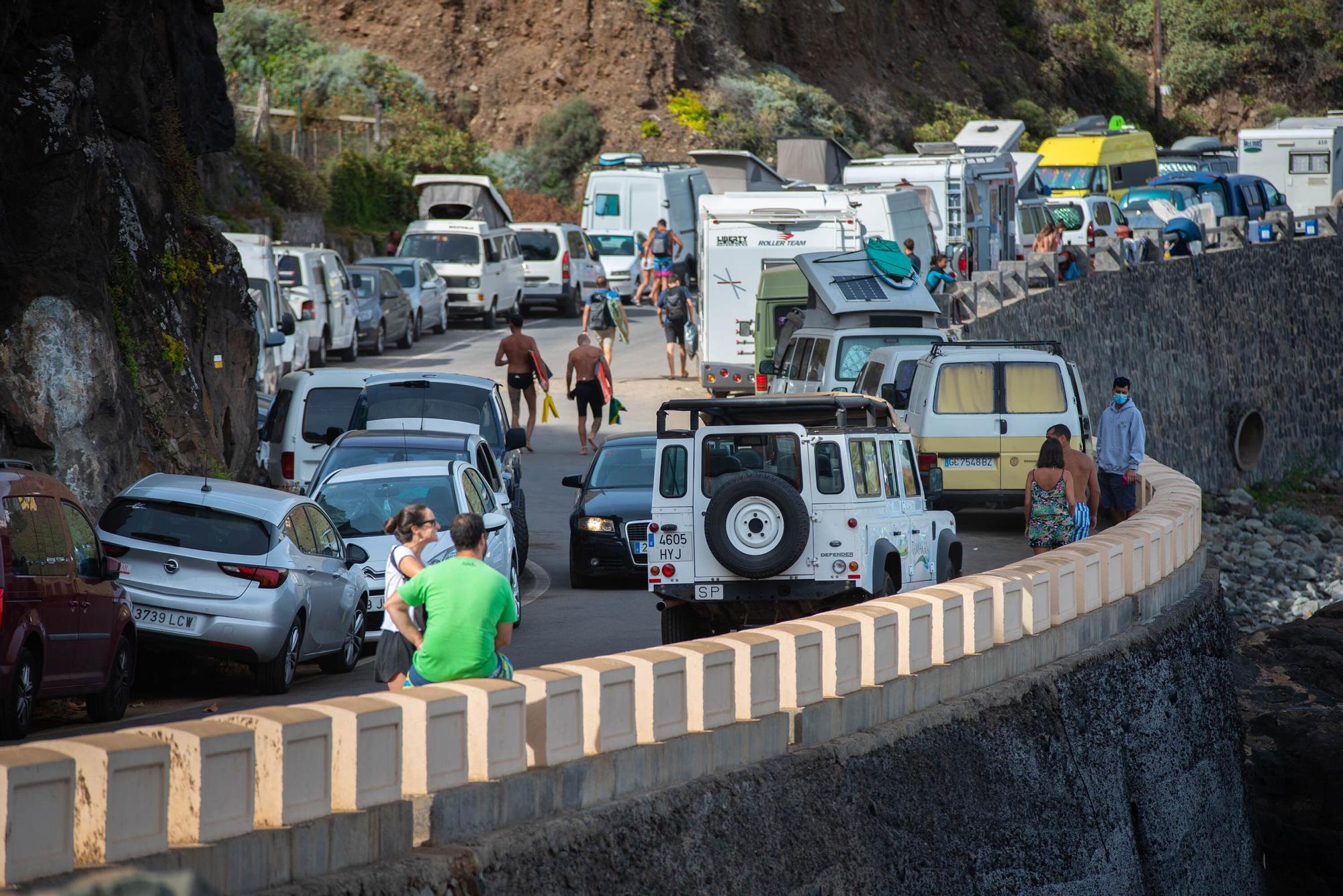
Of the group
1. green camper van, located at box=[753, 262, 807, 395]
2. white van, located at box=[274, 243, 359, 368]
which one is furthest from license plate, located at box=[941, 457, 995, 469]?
white van, located at box=[274, 243, 359, 368]

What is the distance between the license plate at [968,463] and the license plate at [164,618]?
1009cm

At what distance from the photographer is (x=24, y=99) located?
685 inches

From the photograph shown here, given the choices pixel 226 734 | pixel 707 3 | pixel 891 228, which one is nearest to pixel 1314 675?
pixel 891 228

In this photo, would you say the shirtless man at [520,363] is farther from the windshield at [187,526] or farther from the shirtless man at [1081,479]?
the windshield at [187,526]

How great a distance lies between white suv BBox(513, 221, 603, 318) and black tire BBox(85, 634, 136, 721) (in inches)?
1270

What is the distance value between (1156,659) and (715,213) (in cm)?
1688

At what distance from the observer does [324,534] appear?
46.5 feet

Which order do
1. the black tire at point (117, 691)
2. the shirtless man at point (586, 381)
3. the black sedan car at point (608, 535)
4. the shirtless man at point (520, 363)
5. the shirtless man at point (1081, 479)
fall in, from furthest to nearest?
1. the shirtless man at point (520, 363)
2. the shirtless man at point (586, 381)
3. the black sedan car at point (608, 535)
4. the shirtless man at point (1081, 479)
5. the black tire at point (117, 691)

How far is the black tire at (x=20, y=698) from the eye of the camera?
995 cm

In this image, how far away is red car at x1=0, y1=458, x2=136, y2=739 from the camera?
10016 mm

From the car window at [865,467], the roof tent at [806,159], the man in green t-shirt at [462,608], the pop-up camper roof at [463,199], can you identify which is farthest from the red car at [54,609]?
the roof tent at [806,159]

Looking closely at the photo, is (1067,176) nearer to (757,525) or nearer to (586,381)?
(586,381)

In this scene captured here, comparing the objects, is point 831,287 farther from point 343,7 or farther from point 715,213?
point 343,7

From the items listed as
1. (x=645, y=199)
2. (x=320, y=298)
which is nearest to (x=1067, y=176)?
(x=645, y=199)
